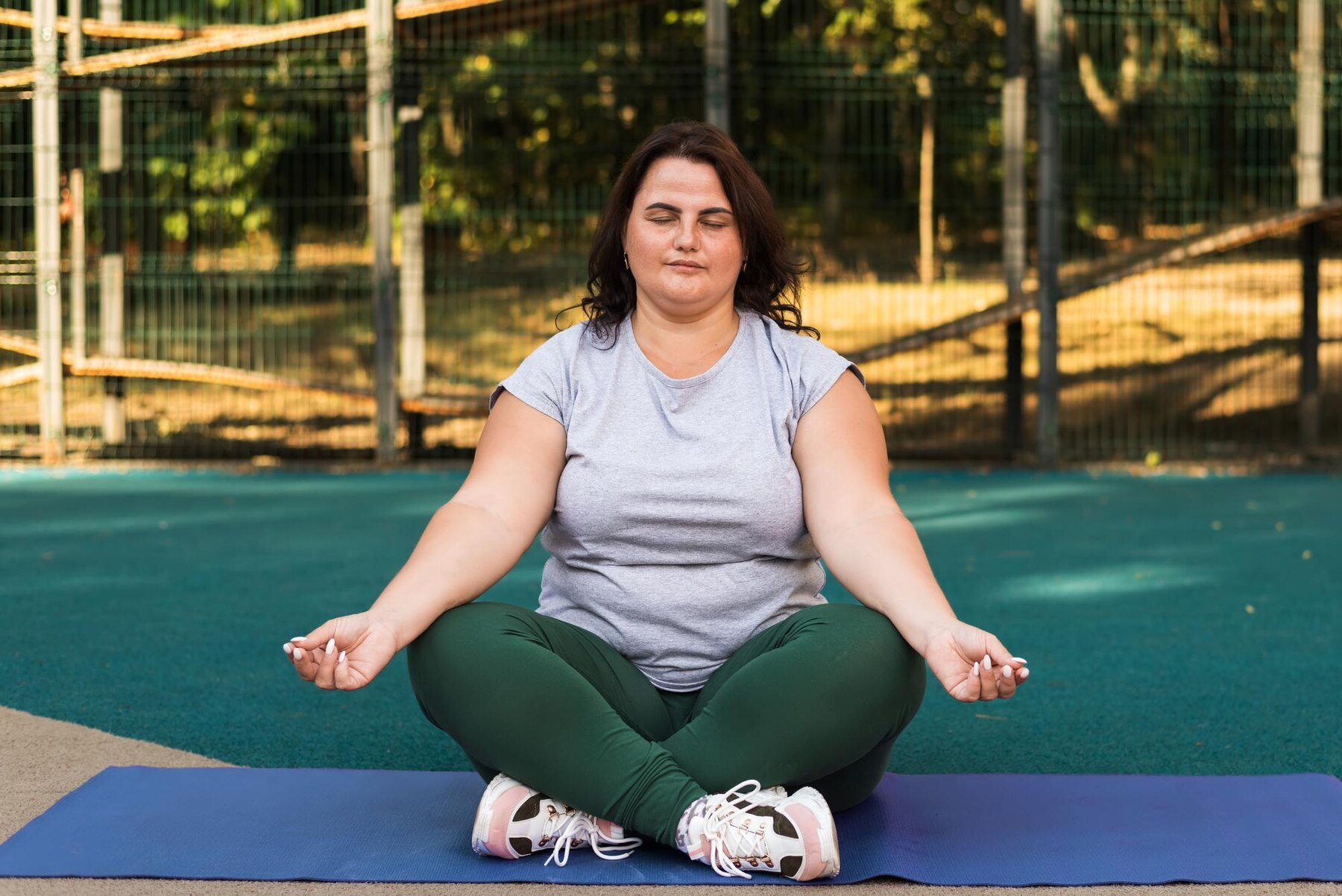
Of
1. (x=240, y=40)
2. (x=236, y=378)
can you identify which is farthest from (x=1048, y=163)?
(x=236, y=378)

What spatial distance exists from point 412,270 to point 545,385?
6.17 meters

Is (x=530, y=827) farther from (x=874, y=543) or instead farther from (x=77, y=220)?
(x=77, y=220)

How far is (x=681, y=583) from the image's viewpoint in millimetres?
2436

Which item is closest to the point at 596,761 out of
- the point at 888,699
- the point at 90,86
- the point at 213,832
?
the point at 888,699

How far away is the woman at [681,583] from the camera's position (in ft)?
7.10

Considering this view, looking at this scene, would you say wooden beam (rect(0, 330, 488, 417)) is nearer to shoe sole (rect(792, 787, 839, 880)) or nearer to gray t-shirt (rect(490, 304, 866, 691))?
gray t-shirt (rect(490, 304, 866, 691))

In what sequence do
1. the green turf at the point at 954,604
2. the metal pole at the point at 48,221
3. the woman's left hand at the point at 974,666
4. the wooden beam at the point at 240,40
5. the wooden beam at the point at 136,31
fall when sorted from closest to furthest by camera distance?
1. the woman's left hand at the point at 974,666
2. the green turf at the point at 954,604
3. the wooden beam at the point at 240,40
4. the metal pole at the point at 48,221
5. the wooden beam at the point at 136,31

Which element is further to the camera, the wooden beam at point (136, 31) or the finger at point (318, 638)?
the wooden beam at point (136, 31)

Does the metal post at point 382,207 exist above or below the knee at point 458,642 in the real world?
above

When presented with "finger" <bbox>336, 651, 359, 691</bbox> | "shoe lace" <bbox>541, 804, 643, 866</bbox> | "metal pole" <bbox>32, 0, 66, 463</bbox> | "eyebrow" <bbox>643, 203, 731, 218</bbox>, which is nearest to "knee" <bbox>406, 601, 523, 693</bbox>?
"finger" <bbox>336, 651, 359, 691</bbox>

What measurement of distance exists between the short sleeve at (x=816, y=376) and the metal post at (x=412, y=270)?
6.20 metres

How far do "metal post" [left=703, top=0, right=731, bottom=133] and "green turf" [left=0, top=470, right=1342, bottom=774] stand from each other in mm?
2103

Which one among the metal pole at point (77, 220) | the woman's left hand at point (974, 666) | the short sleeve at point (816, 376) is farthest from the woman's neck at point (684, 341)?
the metal pole at point (77, 220)

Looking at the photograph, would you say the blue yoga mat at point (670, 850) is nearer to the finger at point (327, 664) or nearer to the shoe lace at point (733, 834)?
the shoe lace at point (733, 834)
